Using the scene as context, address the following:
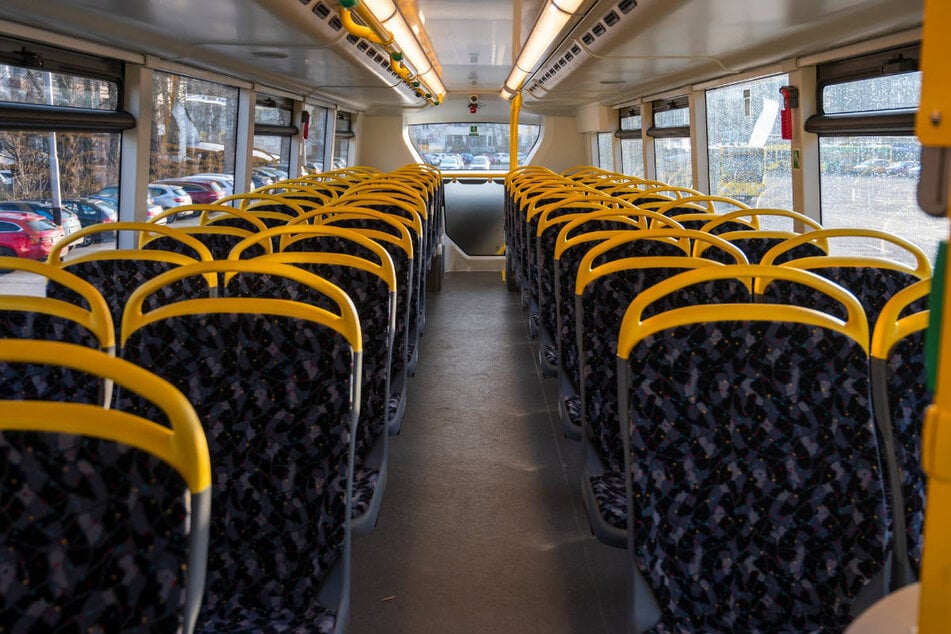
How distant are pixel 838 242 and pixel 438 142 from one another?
38.4 ft

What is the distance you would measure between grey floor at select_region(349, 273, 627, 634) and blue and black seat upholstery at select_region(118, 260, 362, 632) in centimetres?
88

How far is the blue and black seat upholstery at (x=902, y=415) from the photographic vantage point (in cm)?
191

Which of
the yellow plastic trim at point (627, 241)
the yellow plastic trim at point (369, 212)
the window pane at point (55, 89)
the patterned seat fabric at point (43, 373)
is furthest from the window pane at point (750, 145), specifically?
the patterned seat fabric at point (43, 373)

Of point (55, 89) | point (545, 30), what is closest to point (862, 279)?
point (545, 30)

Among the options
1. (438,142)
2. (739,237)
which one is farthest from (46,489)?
(438,142)

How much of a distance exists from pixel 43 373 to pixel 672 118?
796cm

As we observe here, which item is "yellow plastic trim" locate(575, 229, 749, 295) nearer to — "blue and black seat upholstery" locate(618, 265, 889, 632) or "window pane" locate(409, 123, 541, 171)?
"blue and black seat upholstery" locate(618, 265, 889, 632)

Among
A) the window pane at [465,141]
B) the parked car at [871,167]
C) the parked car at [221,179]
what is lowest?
the parked car at [871,167]

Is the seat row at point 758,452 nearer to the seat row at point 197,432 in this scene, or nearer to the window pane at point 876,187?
the seat row at point 197,432

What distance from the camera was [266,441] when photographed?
201 cm

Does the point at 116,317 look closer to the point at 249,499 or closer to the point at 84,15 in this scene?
the point at 249,499

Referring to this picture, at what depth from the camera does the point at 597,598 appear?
9.81 feet

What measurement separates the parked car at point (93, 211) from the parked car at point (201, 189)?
817 mm

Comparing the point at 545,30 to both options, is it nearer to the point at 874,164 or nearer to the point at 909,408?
the point at 874,164
